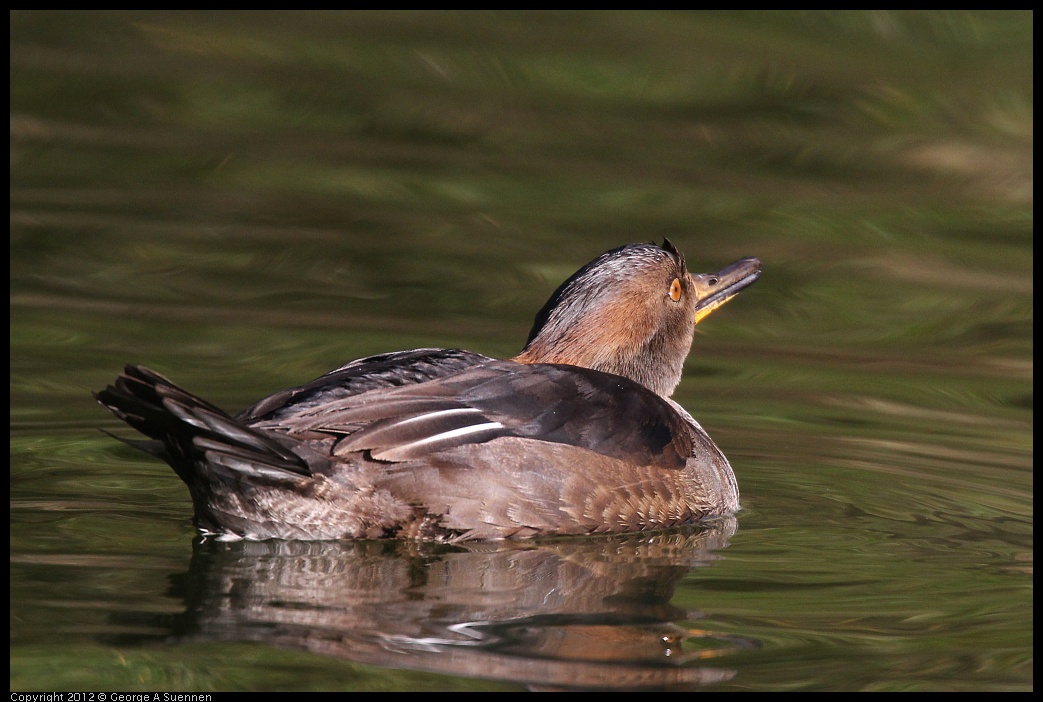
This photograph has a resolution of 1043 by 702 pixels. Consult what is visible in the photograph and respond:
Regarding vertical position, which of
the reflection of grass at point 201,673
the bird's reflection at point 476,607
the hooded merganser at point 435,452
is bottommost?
the reflection of grass at point 201,673

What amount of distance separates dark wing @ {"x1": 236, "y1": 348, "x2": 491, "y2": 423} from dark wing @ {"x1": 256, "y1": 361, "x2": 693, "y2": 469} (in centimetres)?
8

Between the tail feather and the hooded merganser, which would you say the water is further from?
the tail feather

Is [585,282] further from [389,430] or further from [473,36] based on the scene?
[473,36]

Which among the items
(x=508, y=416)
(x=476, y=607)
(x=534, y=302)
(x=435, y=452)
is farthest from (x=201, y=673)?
(x=534, y=302)

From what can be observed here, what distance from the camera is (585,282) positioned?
7141 mm

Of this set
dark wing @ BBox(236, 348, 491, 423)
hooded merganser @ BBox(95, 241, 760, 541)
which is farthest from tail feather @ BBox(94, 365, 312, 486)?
dark wing @ BBox(236, 348, 491, 423)

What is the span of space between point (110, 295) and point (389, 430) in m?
4.90

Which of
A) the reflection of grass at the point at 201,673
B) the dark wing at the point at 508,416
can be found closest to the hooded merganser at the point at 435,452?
the dark wing at the point at 508,416

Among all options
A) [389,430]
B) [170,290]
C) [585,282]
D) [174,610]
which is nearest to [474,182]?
[170,290]

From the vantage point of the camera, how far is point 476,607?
5.34 metres

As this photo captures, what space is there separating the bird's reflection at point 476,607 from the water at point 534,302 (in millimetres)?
18

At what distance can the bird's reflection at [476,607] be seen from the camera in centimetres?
483

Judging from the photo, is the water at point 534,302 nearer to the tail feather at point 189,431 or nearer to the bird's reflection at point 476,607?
the bird's reflection at point 476,607

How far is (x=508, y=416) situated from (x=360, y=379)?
620 mm
